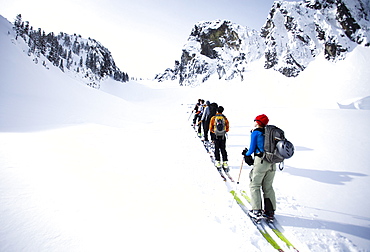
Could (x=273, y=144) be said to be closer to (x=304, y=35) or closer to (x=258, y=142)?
(x=258, y=142)

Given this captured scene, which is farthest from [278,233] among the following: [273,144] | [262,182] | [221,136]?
[221,136]

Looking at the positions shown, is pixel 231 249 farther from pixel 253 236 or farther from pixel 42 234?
pixel 42 234

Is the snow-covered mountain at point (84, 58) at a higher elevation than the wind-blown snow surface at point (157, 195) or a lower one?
higher

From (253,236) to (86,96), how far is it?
833 inches

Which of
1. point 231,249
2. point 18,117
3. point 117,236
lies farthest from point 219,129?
point 18,117

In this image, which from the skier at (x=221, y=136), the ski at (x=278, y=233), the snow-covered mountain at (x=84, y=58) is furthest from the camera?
the snow-covered mountain at (x=84, y=58)

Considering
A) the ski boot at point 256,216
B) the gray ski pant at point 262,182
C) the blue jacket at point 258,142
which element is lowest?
the ski boot at point 256,216

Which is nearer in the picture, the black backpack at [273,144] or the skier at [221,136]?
the black backpack at [273,144]

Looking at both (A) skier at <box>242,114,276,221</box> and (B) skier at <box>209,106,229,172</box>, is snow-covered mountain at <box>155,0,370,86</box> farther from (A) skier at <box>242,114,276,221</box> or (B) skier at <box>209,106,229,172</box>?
(A) skier at <box>242,114,276,221</box>

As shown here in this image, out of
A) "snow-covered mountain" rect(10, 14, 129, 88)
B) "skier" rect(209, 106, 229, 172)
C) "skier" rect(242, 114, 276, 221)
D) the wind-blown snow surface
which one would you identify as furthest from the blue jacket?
"snow-covered mountain" rect(10, 14, 129, 88)

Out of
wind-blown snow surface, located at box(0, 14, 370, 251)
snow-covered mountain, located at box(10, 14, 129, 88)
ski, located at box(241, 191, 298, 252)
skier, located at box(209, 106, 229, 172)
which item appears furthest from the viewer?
snow-covered mountain, located at box(10, 14, 129, 88)

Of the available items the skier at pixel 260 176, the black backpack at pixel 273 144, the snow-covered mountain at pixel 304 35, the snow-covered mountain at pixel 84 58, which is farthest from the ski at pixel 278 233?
the snow-covered mountain at pixel 84 58

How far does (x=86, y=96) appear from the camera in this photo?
1948cm

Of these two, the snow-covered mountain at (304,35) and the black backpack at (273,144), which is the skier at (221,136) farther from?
the snow-covered mountain at (304,35)
